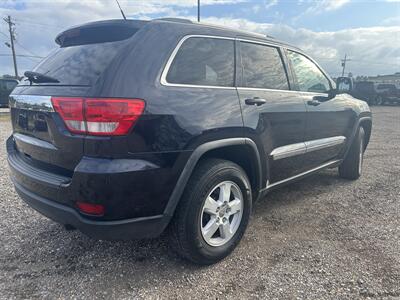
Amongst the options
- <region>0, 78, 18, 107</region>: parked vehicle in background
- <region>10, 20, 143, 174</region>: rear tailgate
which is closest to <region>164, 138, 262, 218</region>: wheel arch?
<region>10, 20, 143, 174</region>: rear tailgate

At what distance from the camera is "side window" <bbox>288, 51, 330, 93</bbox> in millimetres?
3610

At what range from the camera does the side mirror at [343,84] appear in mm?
4379

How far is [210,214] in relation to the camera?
2.57m

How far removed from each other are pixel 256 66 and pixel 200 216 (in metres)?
1.54

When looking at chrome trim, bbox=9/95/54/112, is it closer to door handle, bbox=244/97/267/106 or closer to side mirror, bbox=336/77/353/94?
door handle, bbox=244/97/267/106

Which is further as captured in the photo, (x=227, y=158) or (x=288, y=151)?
(x=288, y=151)

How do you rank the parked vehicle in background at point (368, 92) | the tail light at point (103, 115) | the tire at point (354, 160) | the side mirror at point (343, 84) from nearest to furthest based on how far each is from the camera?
the tail light at point (103, 115) < the side mirror at point (343, 84) < the tire at point (354, 160) < the parked vehicle in background at point (368, 92)

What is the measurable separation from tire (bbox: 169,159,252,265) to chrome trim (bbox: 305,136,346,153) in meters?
1.28

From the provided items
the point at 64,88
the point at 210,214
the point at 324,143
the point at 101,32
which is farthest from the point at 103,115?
the point at 324,143

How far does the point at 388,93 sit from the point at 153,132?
31.7m

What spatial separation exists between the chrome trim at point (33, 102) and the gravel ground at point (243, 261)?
4.21 ft

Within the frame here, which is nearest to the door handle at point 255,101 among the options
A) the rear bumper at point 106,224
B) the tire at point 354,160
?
the rear bumper at point 106,224

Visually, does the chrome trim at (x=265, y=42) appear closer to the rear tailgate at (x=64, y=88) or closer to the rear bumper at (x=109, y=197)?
the rear tailgate at (x=64, y=88)

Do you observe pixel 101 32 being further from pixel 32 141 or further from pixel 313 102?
pixel 313 102
